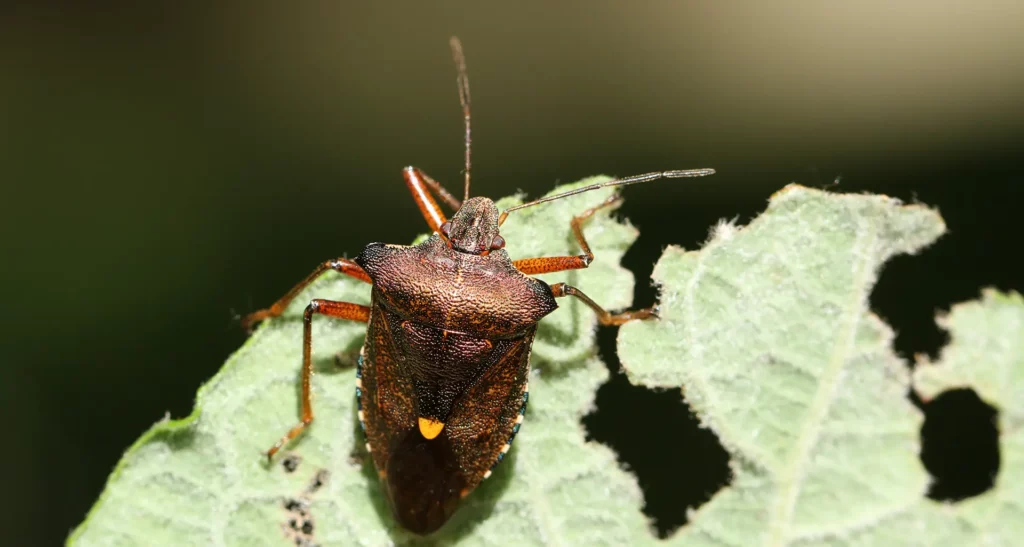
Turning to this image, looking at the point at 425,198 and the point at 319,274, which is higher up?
the point at 425,198

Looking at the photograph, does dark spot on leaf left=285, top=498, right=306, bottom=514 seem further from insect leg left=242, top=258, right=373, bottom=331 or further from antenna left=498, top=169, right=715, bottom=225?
antenna left=498, top=169, right=715, bottom=225

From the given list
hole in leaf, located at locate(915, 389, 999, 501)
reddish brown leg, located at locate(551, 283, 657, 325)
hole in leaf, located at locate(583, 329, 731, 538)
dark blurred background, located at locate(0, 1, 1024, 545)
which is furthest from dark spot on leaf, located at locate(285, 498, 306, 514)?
hole in leaf, located at locate(915, 389, 999, 501)

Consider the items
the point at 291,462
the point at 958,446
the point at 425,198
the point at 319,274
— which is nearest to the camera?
the point at 958,446

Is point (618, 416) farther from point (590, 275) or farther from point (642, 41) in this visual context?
point (642, 41)

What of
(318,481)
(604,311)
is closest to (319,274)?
(318,481)

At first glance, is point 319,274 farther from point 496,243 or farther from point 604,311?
point 604,311

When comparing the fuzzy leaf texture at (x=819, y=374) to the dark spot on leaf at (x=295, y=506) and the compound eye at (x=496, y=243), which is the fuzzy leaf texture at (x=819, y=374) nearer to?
the compound eye at (x=496, y=243)
